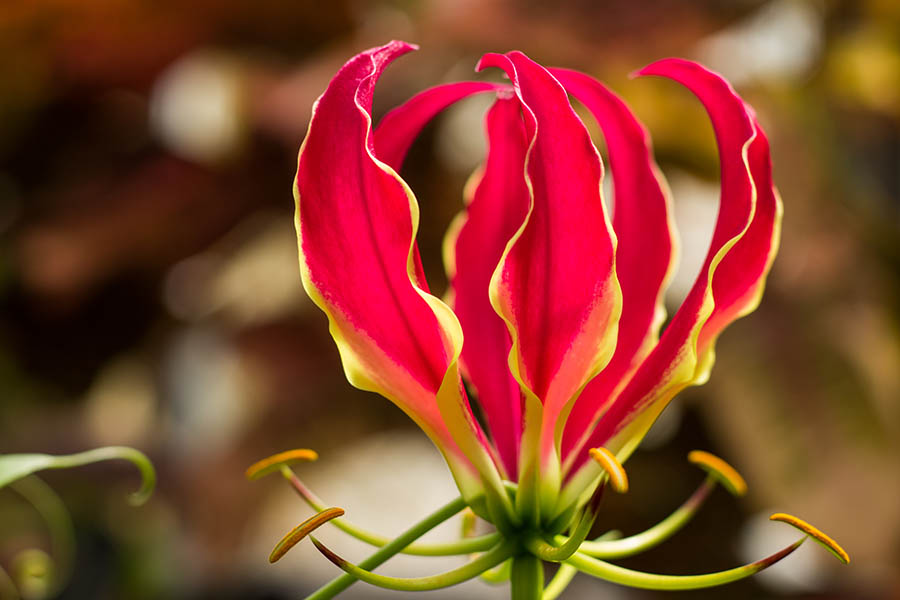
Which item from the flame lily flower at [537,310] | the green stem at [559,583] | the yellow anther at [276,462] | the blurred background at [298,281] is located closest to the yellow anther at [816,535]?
the flame lily flower at [537,310]

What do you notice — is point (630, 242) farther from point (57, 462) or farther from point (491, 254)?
point (57, 462)

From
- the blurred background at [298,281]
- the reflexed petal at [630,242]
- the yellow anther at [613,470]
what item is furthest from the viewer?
the blurred background at [298,281]

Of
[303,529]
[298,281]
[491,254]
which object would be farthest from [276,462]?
[298,281]

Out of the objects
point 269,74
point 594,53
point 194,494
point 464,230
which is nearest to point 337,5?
point 269,74

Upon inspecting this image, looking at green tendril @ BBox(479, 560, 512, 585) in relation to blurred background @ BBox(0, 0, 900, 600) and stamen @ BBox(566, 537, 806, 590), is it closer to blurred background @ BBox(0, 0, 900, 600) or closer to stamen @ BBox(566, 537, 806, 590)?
stamen @ BBox(566, 537, 806, 590)

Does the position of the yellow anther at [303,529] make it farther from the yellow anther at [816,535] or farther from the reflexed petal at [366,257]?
the yellow anther at [816,535]

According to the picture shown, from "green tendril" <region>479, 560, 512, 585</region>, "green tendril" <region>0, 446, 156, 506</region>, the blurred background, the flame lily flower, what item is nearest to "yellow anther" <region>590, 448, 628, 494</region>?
the flame lily flower

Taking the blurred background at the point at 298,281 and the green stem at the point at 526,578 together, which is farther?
the blurred background at the point at 298,281
